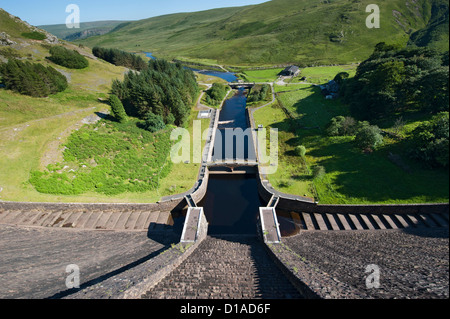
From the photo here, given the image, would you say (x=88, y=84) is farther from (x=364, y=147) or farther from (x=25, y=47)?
(x=364, y=147)

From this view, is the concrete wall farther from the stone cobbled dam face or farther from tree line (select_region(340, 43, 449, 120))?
tree line (select_region(340, 43, 449, 120))

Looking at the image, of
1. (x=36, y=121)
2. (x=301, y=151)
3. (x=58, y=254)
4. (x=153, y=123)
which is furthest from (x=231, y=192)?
(x=36, y=121)

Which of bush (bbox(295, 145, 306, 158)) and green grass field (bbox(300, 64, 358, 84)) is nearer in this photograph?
bush (bbox(295, 145, 306, 158))

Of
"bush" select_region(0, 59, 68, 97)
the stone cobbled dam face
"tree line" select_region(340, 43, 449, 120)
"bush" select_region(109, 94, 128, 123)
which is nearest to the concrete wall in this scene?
the stone cobbled dam face

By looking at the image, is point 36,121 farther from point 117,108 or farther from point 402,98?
point 402,98

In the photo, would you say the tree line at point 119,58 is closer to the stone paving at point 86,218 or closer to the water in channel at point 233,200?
the water in channel at point 233,200
